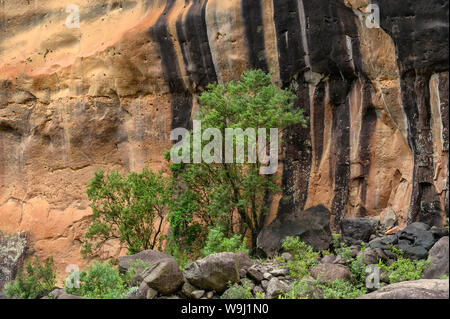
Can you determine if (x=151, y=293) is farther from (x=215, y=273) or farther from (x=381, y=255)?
(x=381, y=255)

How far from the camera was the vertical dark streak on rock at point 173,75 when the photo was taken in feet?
47.4

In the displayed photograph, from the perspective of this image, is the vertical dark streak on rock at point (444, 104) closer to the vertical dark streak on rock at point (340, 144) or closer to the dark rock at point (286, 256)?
the vertical dark streak on rock at point (340, 144)

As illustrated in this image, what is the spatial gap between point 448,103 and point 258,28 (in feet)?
15.9

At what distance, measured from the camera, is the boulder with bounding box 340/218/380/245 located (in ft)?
35.7

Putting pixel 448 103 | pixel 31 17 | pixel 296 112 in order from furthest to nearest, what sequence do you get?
pixel 31 17
pixel 296 112
pixel 448 103

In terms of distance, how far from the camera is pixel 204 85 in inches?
571

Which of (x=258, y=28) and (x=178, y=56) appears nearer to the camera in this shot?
(x=258, y=28)

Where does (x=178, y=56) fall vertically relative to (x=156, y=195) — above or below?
above

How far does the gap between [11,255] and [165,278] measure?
8.87m

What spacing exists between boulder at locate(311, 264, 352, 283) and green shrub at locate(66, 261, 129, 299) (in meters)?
3.11

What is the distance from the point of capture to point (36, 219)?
622 inches
